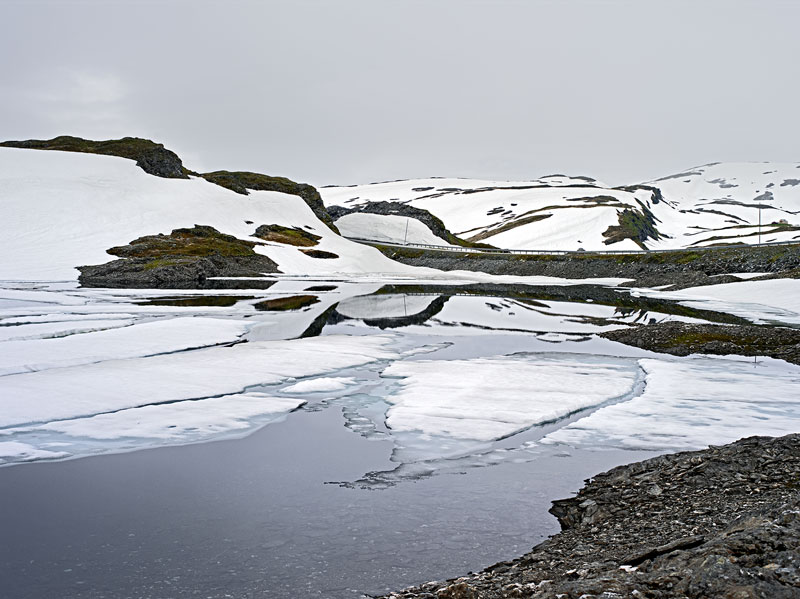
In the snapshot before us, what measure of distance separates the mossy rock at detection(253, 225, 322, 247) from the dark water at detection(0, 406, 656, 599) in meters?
82.1

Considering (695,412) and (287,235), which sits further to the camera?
(287,235)

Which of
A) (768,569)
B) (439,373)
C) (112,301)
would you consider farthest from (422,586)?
(112,301)

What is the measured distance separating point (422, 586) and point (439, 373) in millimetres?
13036

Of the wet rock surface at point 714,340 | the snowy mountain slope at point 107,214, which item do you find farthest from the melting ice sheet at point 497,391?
the snowy mountain slope at point 107,214

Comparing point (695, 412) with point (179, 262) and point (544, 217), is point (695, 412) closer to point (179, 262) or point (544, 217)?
point (179, 262)

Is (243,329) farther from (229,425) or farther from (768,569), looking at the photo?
(768,569)

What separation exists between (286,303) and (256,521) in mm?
36419

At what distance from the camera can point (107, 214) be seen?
271 ft

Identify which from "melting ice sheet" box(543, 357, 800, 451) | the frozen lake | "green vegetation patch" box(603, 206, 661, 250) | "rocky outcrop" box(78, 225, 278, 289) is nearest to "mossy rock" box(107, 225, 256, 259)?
"rocky outcrop" box(78, 225, 278, 289)

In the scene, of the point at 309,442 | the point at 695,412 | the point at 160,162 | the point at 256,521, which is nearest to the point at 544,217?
the point at 160,162

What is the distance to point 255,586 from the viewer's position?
7645 millimetres

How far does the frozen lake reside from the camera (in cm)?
836

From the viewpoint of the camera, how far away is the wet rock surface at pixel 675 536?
20.4 feet

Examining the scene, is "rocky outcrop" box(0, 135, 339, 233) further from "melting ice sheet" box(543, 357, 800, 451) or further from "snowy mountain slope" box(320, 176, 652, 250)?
"melting ice sheet" box(543, 357, 800, 451)
